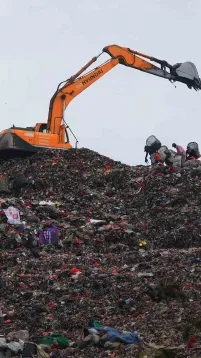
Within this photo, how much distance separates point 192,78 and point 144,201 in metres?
5.29

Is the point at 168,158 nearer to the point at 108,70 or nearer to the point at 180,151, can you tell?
the point at 180,151

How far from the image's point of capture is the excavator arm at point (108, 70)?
18.0 m

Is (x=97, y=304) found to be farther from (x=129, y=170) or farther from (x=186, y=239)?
(x=129, y=170)

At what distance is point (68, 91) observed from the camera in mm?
18188

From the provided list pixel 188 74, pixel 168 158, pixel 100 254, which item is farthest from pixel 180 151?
pixel 100 254

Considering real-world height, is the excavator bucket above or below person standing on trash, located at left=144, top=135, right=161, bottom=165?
above

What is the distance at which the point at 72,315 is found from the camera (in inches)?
355

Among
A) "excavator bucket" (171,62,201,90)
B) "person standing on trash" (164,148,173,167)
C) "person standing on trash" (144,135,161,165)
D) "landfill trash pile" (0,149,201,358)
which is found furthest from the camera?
"excavator bucket" (171,62,201,90)

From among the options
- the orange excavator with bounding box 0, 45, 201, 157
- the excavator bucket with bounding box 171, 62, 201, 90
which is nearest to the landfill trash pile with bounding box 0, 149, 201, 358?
the orange excavator with bounding box 0, 45, 201, 157

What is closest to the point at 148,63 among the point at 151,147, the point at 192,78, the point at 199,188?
the point at 192,78

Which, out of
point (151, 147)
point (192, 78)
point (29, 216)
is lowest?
point (29, 216)

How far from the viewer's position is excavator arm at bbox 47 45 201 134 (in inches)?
707

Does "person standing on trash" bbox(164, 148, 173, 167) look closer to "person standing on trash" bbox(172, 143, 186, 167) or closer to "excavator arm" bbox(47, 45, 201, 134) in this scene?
"person standing on trash" bbox(172, 143, 186, 167)

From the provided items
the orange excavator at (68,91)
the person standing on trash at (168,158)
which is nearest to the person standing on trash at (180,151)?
the person standing on trash at (168,158)
